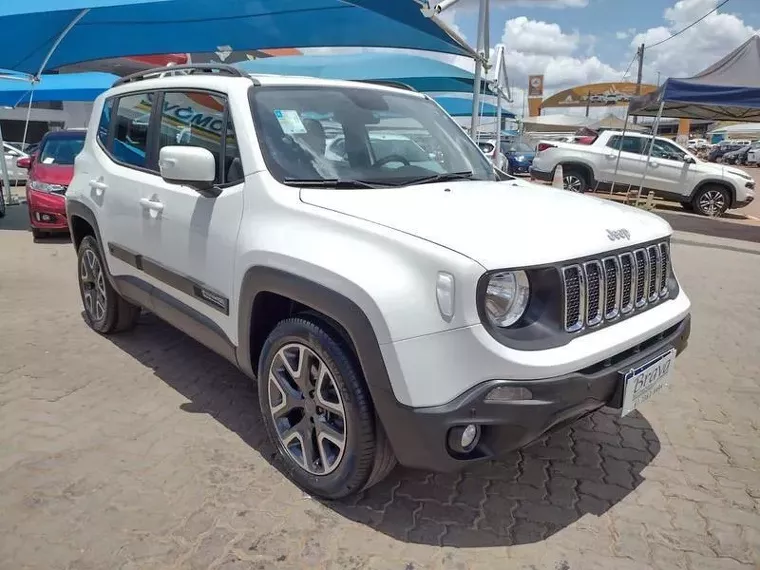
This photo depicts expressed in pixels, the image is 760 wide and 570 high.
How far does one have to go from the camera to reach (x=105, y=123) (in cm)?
433

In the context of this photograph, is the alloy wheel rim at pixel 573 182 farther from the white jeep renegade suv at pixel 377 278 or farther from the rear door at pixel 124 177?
the rear door at pixel 124 177

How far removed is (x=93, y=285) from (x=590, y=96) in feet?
212

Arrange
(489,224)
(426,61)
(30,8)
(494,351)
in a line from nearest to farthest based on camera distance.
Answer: (494,351), (489,224), (30,8), (426,61)

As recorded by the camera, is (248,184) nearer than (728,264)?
Yes

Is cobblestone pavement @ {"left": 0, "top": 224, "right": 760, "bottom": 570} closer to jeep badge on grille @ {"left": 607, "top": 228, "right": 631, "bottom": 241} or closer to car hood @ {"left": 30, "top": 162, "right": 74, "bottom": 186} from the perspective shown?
jeep badge on grille @ {"left": 607, "top": 228, "right": 631, "bottom": 241}

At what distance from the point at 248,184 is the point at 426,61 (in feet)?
52.7

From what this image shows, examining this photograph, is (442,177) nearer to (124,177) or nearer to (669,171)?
(124,177)

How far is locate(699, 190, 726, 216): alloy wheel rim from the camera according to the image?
13.9 meters

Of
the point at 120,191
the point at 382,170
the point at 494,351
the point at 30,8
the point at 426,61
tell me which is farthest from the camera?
the point at 426,61

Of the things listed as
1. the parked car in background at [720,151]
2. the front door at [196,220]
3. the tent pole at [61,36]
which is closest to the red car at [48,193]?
the tent pole at [61,36]

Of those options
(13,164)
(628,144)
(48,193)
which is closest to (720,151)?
(628,144)

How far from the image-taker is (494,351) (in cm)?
210

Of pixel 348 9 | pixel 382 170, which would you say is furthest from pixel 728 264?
pixel 382 170

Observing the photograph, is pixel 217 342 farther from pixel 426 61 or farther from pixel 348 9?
pixel 426 61
